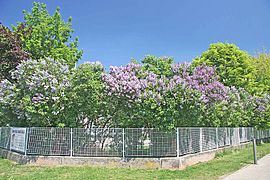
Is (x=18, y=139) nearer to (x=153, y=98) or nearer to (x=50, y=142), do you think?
(x=50, y=142)

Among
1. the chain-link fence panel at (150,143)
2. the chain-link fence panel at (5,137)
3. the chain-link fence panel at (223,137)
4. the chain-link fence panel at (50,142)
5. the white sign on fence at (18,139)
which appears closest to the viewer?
the chain-link fence panel at (150,143)

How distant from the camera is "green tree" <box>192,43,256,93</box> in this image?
2623 cm

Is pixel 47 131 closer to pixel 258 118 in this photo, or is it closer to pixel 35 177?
pixel 35 177

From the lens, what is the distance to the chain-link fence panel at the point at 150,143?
11867 mm

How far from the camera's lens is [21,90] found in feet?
46.1

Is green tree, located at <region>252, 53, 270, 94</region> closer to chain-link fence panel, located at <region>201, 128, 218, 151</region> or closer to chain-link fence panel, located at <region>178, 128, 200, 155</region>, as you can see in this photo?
chain-link fence panel, located at <region>201, 128, 218, 151</region>

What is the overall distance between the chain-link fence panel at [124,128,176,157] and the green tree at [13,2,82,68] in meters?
11.7

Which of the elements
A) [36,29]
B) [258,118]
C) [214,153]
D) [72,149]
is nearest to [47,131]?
[72,149]

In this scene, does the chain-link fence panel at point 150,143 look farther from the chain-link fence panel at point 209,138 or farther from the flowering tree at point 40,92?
the flowering tree at point 40,92

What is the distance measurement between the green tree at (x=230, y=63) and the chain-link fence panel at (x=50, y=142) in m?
16.0

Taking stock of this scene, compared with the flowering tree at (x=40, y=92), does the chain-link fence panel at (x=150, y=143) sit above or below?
below

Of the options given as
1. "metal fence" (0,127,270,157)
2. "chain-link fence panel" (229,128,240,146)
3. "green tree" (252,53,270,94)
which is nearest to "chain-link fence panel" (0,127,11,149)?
"metal fence" (0,127,270,157)

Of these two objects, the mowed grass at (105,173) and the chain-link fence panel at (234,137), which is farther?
the chain-link fence panel at (234,137)

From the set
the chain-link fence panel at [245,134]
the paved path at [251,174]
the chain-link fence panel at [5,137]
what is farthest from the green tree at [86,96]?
the chain-link fence panel at [245,134]
